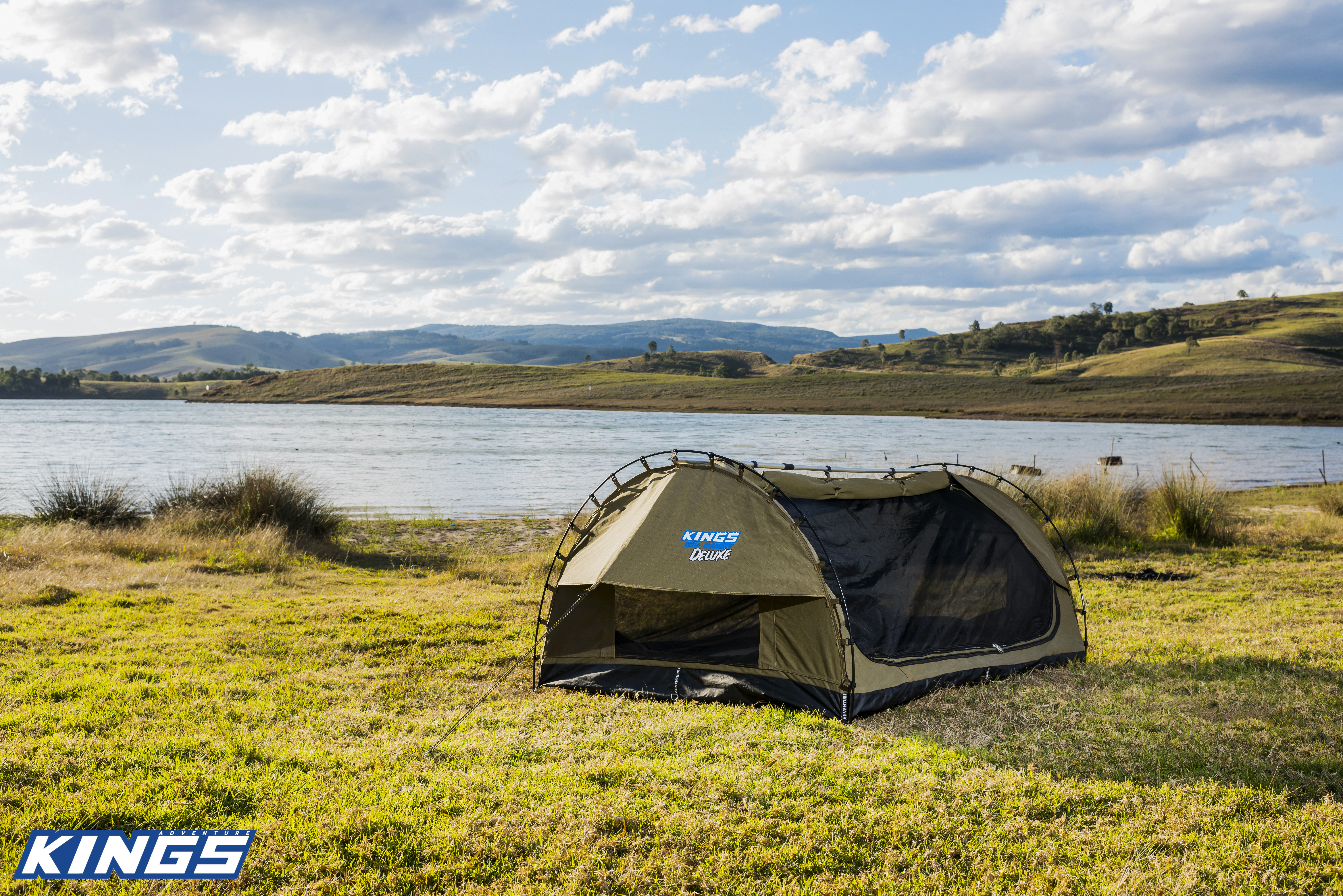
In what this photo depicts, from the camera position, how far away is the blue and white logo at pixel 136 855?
12.9 ft

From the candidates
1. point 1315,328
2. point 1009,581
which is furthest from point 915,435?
point 1315,328

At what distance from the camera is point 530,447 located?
46062 millimetres

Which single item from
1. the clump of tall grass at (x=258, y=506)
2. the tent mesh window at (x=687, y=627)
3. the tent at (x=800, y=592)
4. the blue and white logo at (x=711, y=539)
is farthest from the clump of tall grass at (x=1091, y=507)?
the clump of tall grass at (x=258, y=506)

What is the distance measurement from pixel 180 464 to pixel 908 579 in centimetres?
3447

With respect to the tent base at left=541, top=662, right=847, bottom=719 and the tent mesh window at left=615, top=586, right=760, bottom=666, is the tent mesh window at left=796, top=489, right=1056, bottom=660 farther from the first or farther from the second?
the tent mesh window at left=615, top=586, right=760, bottom=666

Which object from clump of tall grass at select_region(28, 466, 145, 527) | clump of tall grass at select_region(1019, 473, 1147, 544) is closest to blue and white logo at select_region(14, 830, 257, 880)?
clump of tall grass at select_region(28, 466, 145, 527)

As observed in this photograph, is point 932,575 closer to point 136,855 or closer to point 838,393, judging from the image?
point 136,855

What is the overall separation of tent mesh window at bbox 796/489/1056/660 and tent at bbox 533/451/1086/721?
0.6 inches

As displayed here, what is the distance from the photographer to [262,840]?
4.22 metres

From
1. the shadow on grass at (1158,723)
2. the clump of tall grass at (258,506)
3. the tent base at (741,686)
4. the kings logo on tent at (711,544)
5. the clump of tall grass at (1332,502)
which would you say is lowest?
the clump of tall grass at (1332,502)

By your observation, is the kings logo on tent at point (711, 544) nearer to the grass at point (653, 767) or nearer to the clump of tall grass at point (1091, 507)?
the grass at point (653, 767)

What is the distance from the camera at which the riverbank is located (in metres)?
67.8

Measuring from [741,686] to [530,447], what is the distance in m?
40.3

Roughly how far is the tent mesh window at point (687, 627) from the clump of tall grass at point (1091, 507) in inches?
399
